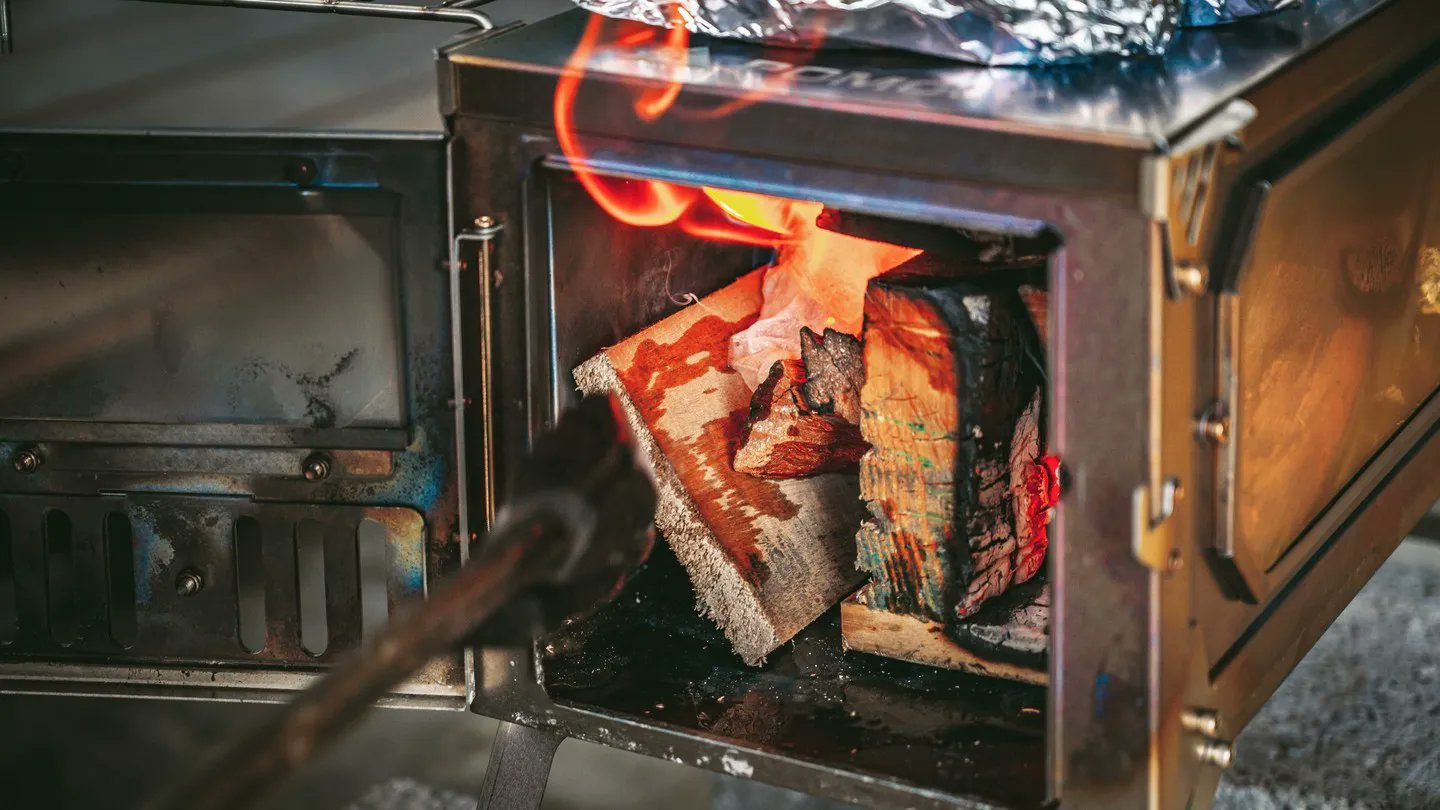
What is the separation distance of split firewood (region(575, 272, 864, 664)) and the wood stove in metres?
0.04

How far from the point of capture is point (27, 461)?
1.36 metres

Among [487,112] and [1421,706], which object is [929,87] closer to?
[487,112]

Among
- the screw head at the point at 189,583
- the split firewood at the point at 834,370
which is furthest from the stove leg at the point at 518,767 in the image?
the split firewood at the point at 834,370

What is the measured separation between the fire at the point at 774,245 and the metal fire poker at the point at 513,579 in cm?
36

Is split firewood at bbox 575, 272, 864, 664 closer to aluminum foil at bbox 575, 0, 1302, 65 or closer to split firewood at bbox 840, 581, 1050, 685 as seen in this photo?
split firewood at bbox 840, 581, 1050, 685

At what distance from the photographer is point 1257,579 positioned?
3.86ft

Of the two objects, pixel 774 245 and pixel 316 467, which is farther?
pixel 774 245

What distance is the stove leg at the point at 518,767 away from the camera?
4.63 ft

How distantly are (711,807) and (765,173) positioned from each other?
4.21ft

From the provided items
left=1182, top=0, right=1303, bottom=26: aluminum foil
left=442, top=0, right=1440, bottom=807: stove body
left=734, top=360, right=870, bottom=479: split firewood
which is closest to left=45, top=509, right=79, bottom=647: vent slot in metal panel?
left=442, top=0, right=1440, bottom=807: stove body

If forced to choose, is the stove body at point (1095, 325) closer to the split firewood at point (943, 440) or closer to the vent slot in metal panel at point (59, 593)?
the split firewood at point (943, 440)

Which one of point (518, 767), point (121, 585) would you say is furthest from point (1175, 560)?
point (121, 585)

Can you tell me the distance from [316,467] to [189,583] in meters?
0.18

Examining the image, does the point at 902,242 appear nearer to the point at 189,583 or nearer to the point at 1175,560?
the point at 1175,560
